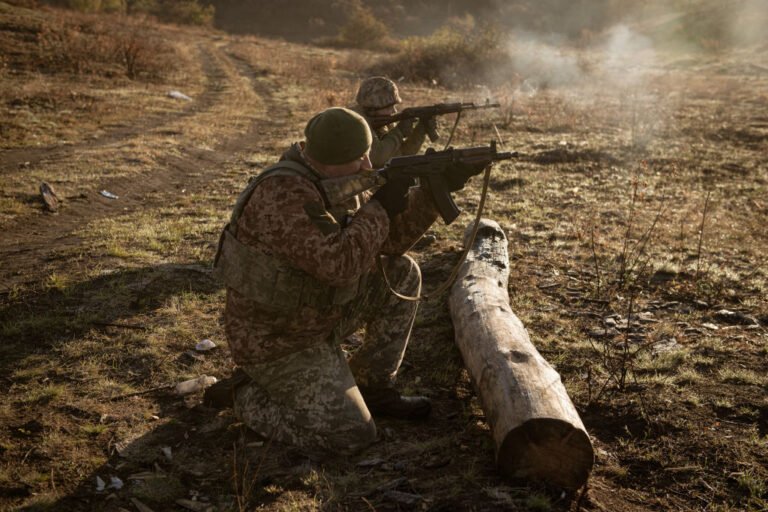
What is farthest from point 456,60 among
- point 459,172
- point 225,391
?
point 225,391

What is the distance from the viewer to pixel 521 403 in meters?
2.98

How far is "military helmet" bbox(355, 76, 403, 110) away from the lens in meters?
5.96

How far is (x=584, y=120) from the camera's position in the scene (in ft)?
49.5

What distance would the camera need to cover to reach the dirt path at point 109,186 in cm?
620

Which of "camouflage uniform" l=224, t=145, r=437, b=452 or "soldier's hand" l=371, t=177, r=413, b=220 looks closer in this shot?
"camouflage uniform" l=224, t=145, r=437, b=452

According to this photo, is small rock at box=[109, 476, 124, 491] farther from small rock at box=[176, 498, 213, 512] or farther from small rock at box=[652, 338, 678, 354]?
small rock at box=[652, 338, 678, 354]

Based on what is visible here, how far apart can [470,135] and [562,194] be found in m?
4.62

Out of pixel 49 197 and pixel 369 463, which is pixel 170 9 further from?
pixel 369 463

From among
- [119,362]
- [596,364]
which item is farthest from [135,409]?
[596,364]

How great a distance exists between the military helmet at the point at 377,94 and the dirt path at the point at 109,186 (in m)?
3.49

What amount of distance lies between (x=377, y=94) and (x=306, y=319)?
3.21 m

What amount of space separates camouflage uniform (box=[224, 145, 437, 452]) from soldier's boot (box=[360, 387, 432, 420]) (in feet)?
1.00

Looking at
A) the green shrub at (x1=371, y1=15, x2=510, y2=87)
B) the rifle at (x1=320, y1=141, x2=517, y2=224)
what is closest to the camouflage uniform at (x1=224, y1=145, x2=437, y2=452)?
the rifle at (x1=320, y1=141, x2=517, y2=224)

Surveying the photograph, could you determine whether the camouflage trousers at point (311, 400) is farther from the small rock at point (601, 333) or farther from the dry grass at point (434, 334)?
the small rock at point (601, 333)
